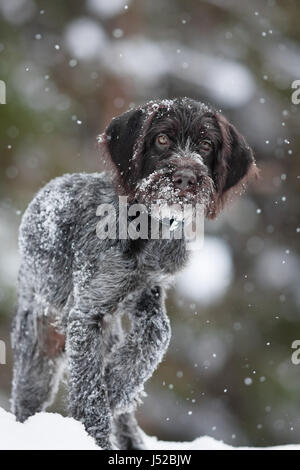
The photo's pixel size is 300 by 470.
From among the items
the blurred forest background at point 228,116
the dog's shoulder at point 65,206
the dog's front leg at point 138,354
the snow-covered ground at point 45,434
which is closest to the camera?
the snow-covered ground at point 45,434

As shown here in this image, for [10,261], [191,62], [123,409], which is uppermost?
[191,62]

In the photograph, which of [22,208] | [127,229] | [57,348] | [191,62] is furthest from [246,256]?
[127,229]

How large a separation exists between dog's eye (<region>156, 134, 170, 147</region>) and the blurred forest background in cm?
800

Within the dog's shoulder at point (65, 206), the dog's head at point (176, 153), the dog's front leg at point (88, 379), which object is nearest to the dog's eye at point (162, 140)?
the dog's head at point (176, 153)

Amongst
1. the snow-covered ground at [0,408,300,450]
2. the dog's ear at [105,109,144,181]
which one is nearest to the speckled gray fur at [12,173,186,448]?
the snow-covered ground at [0,408,300,450]

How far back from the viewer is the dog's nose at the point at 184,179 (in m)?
4.71

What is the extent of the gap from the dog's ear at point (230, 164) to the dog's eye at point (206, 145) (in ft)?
0.32

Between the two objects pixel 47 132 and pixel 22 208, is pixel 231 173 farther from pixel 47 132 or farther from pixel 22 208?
pixel 47 132

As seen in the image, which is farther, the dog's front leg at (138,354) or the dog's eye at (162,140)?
the dog's front leg at (138,354)

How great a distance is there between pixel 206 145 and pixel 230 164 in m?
0.28

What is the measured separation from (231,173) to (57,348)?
2220mm

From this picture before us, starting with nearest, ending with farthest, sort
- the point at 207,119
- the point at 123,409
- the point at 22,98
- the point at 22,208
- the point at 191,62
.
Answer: the point at 207,119 < the point at 123,409 < the point at 22,208 < the point at 22,98 < the point at 191,62

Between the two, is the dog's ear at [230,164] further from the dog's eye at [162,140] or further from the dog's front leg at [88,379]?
the dog's front leg at [88,379]

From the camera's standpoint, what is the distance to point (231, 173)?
5.29 meters
